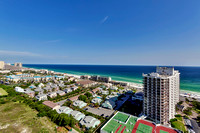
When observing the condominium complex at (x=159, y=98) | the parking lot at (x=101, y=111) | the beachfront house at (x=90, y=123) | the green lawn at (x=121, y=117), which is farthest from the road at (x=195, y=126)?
the beachfront house at (x=90, y=123)

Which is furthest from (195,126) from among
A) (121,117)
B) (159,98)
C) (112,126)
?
(112,126)

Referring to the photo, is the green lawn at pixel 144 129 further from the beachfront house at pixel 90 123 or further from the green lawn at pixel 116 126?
the beachfront house at pixel 90 123

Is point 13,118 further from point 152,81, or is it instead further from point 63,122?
point 152,81

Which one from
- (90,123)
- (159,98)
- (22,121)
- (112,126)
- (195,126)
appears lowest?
(195,126)

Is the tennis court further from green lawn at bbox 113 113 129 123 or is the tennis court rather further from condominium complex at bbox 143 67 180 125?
condominium complex at bbox 143 67 180 125

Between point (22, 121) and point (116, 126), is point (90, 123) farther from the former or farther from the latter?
point (22, 121)

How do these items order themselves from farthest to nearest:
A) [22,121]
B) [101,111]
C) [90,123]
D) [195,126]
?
[101,111]
[195,126]
[22,121]
[90,123]

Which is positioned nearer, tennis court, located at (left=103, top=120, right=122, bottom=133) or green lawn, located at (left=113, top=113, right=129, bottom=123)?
tennis court, located at (left=103, top=120, right=122, bottom=133)

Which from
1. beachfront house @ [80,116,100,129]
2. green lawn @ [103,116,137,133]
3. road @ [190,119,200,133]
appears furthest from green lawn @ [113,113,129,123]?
road @ [190,119,200,133]
